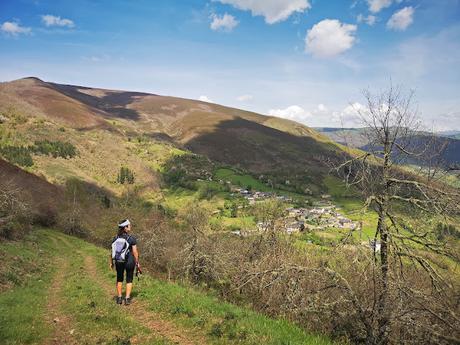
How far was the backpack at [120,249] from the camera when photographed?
44.2ft

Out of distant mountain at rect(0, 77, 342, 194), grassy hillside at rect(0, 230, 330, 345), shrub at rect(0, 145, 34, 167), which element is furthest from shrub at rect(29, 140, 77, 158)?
grassy hillside at rect(0, 230, 330, 345)

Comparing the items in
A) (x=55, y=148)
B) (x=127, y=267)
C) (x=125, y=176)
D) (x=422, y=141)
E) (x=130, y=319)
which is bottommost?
(x=125, y=176)

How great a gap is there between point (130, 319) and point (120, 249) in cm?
270

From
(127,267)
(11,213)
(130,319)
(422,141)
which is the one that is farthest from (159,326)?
(11,213)

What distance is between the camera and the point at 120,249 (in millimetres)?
13508

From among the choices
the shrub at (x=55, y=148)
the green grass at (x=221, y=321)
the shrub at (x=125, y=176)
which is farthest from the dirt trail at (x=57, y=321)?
the shrub at (x=125, y=176)

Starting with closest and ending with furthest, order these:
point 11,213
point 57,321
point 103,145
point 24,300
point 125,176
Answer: point 57,321
point 24,300
point 11,213
point 125,176
point 103,145

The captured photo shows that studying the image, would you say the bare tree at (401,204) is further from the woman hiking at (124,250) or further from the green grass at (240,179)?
the green grass at (240,179)

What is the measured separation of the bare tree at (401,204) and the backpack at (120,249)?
8635 mm

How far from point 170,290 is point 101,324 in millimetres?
4462

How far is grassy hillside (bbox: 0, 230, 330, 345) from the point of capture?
10398mm

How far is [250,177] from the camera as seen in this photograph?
147 meters

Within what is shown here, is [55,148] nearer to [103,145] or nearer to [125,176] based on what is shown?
[125,176]

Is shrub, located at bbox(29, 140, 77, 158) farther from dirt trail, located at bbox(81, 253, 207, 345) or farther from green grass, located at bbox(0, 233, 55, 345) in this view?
dirt trail, located at bbox(81, 253, 207, 345)
